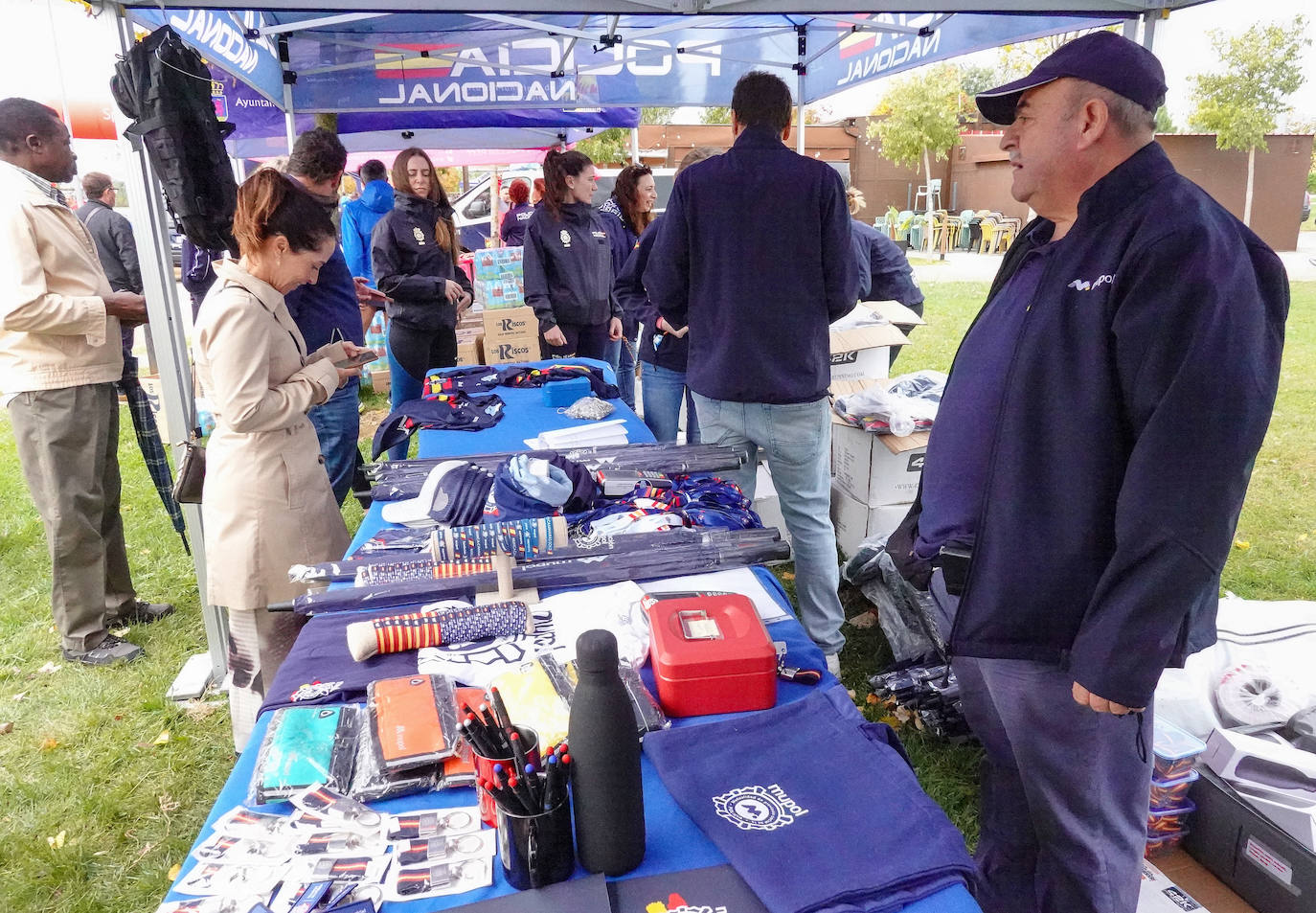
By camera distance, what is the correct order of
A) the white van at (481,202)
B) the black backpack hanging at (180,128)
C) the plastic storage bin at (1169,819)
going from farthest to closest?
the white van at (481,202) < the black backpack hanging at (180,128) < the plastic storage bin at (1169,819)

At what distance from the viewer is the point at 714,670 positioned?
135 cm

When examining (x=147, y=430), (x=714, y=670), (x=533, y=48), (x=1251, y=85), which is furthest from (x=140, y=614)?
(x=1251, y=85)

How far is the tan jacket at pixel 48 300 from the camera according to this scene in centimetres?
275

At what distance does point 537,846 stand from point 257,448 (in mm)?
1580

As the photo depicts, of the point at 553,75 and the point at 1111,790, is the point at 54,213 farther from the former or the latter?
the point at 553,75

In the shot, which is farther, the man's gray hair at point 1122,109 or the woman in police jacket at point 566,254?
the woman in police jacket at point 566,254

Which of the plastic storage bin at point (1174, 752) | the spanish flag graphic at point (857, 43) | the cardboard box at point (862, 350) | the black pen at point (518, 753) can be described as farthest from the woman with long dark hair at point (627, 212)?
the black pen at point (518, 753)

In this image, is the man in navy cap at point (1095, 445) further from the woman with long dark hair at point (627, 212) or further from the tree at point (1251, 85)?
the tree at point (1251, 85)

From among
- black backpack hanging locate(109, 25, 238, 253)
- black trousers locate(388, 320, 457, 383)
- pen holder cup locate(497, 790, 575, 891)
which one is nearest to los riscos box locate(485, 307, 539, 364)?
black trousers locate(388, 320, 457, 383)

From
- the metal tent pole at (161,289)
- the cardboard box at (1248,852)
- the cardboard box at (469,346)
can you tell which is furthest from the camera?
the cardboard box at (469,346)

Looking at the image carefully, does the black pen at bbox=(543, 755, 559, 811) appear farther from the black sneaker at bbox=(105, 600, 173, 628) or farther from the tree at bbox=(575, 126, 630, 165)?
the tree at bbox=(575, 126, 630, 165)

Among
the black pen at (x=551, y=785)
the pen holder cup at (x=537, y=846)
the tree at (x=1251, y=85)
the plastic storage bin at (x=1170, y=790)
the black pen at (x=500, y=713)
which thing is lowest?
the plastic storage bin at (x=1170, y=790)

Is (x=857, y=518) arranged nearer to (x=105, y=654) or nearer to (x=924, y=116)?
(x=105, y=654)

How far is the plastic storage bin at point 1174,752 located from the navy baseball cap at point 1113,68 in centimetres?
144
